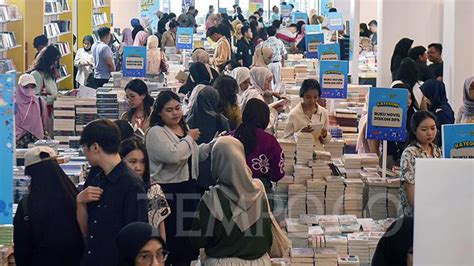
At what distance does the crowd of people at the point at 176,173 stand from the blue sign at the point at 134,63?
1896 millimetres

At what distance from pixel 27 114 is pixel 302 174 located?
9.61 feet

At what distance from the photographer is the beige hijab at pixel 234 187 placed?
218 inches

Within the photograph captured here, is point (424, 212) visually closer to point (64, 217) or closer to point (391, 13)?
point (64, 217)

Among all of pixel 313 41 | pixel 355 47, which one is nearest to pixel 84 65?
pixel 313 41

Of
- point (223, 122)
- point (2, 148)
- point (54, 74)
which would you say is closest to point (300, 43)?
point (54, 74)

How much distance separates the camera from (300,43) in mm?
22531

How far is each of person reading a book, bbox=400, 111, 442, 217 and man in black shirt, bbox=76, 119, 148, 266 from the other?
2.56 metres

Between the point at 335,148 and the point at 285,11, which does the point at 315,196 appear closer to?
the point at 335,148

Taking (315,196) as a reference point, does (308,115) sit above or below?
above

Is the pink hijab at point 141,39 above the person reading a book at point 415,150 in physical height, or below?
above

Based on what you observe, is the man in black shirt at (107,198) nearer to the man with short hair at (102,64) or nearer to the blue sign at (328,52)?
the blue sign at (328,52)

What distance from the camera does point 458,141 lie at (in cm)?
687

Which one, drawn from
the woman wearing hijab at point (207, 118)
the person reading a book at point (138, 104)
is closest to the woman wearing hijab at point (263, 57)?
the woman wearing hijab at point (207, 118)

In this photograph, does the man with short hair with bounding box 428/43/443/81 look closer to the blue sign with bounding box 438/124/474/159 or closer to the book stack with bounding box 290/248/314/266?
the blue sign with bounding box 438/124/474/159
